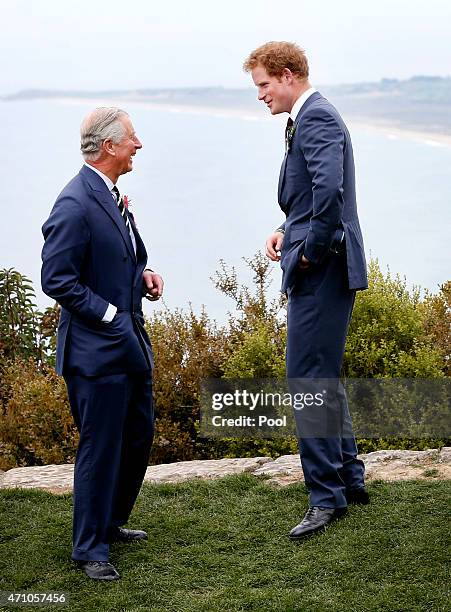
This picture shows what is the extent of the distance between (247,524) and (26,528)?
0.89 meters

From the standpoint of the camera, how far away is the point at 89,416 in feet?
12.1

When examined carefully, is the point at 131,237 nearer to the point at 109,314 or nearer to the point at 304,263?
the point at 109,314

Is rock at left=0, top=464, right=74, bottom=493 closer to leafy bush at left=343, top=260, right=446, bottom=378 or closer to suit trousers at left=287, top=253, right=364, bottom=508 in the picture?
suit trousers at left=287, top=253, right=364, bottom=508

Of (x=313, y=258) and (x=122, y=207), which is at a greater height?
(x=122, y=207)

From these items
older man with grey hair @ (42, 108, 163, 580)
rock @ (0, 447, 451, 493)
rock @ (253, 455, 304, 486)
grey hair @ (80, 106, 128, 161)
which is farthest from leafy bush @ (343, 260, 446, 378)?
grey hair @ (80, 106, 128, 161)

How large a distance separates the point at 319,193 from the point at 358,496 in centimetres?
128

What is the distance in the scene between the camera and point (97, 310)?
141 inches

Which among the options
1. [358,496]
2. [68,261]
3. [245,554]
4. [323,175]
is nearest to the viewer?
[68,261]

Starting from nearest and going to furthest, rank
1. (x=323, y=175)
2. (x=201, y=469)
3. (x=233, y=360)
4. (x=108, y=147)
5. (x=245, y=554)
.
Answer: (x=108, y=147) < (x=323, y=175) < (x=245, y=554) < (x=201, y=469) < (x=233, y=360)

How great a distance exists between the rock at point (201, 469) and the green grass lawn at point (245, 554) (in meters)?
0.27

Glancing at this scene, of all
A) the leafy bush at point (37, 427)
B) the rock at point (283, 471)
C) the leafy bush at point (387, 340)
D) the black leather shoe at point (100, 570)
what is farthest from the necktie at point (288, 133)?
the leafy bush at point (37, 427)

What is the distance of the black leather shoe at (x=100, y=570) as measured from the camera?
12.1ft

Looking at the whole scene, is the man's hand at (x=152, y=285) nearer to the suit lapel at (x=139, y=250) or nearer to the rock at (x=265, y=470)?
the suit lapel at (x=139, y=250)

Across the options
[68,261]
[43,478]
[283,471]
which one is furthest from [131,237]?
[43,478]
